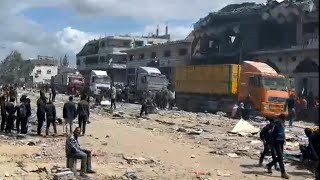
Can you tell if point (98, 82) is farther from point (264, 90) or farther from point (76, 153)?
point (76, 153)

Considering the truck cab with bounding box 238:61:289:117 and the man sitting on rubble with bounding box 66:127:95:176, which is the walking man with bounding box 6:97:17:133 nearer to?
the man sitting on rubble with bounding box 66:127:95:176

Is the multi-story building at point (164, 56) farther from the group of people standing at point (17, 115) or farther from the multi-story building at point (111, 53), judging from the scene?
the group of people standing at point (17, 115)

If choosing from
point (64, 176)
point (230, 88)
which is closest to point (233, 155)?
point (64, 176)

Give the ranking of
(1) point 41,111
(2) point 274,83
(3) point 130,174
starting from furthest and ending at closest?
(2) point 274,83
(1) point 41,111
(3) point 130,174

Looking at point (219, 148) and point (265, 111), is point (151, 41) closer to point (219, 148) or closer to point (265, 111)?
point (265, 111)

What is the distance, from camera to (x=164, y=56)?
2685 inches

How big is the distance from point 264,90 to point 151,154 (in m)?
14.7

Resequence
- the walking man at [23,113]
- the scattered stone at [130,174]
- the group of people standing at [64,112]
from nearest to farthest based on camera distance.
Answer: the scattered stone at [130,174] < the group of people standing at [64,112] < the walking man at [23,113]

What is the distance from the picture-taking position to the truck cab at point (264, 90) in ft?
92.9

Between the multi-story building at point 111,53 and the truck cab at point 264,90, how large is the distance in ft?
163

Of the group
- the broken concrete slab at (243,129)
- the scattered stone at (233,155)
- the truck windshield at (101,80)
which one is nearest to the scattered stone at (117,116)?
the broken concrete slab at (243,129)

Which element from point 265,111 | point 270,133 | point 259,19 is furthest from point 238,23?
point 270,133

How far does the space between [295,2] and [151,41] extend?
5619 centimetres

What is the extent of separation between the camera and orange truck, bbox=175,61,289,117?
28500mm
